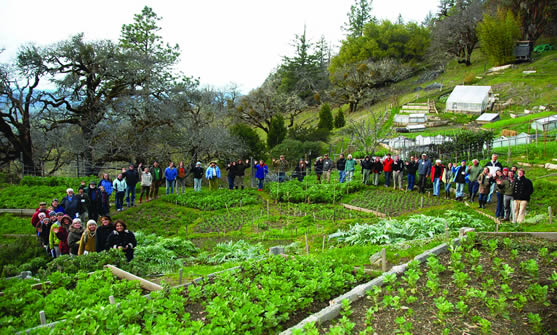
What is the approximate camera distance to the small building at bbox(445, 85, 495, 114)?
35781 mm

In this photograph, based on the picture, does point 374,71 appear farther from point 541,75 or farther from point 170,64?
point 170,64

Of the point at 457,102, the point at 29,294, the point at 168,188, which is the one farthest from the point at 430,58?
the point at 29,294

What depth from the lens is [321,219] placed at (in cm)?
1391

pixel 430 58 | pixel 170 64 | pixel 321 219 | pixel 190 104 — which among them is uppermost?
pixel 430 58

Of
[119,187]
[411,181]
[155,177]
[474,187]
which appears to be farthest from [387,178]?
[119,187]

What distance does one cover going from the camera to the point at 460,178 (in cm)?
1452

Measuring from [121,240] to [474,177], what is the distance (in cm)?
1201

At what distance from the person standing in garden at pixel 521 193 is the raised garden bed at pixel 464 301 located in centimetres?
368

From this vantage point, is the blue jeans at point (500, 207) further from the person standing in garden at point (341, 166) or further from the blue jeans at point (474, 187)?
the person standing in garden at point (341, 166)

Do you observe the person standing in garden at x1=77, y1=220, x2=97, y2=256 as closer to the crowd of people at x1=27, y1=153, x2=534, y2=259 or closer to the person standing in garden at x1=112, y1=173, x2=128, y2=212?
the crowd of people at x1=27, y1=153, x2=534, y2=259

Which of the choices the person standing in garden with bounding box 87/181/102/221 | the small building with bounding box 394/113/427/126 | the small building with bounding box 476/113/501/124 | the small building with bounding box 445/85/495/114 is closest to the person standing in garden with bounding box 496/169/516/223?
the person standing in garden with bounding box 87/181/102/221

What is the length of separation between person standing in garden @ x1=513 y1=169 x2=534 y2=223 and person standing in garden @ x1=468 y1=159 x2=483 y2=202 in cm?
286

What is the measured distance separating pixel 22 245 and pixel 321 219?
8963mm

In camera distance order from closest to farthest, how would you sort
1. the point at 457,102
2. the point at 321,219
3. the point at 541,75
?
the point at 321,219
the point at 457,102
the point at 541,75
